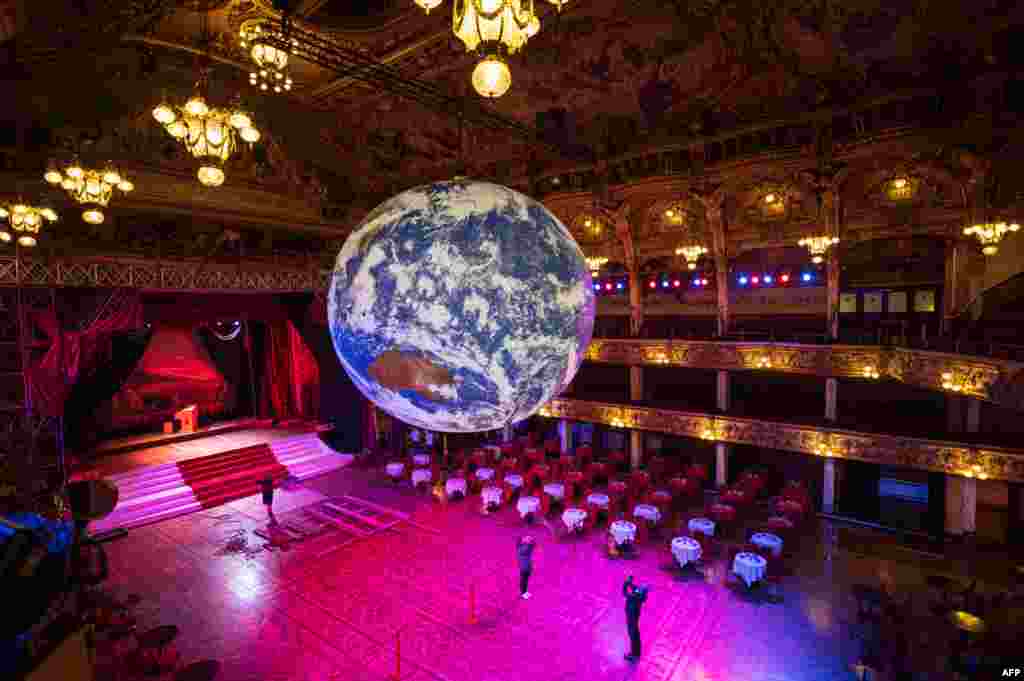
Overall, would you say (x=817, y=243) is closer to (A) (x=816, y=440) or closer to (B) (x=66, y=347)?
(A) (x=816, y=440)

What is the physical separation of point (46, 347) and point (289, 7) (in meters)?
11.1

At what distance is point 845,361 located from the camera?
14.7 m

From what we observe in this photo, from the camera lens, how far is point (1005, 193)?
446 inches

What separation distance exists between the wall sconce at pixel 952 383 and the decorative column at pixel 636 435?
9576mm

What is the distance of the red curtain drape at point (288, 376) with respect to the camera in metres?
23.3

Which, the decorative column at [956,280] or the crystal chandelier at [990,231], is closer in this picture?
the crystal chandelier at [990,231]

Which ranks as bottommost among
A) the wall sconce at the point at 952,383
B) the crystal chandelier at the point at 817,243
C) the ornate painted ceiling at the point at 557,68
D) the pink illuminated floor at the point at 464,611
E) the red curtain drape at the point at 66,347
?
the pink illuminated floor at the point at 464,611

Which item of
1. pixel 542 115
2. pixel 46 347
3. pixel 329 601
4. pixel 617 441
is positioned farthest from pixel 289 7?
pixel 617 441

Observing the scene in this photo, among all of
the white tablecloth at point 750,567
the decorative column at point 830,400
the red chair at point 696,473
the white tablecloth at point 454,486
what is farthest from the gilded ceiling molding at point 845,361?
the white tablecloth at point 454,486

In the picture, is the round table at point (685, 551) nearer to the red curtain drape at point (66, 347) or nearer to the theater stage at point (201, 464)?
the theater stage at point (201, 464)

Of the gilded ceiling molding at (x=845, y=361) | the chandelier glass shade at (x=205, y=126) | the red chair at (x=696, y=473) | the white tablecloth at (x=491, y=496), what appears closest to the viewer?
the chandelier glass shade at (x=205, y=126)

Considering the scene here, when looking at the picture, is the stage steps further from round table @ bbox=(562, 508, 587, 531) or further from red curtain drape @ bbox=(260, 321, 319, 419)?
round table @ bbox=(562, 508, 587, 531)

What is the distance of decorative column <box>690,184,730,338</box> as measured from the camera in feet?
49.3

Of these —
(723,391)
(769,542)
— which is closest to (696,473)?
A: (723,391)
